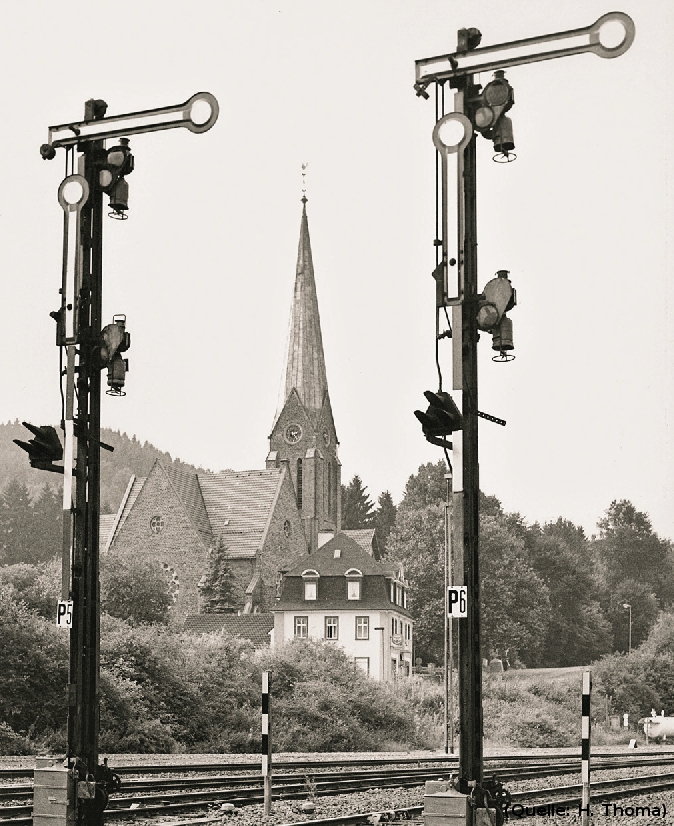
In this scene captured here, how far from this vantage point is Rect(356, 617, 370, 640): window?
242ft

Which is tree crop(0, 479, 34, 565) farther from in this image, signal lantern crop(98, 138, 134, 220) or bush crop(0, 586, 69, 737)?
signal lantern crop(98, 138, 134, 220)

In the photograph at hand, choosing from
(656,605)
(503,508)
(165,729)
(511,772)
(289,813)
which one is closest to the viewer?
(289,813)

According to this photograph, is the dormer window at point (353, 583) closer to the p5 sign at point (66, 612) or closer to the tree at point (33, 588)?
the tree at point (33, 588)

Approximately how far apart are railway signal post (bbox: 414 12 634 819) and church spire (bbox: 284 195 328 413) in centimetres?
9641

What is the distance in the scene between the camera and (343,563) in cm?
7706

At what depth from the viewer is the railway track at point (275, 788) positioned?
14.3 meters

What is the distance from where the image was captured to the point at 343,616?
2953 inches

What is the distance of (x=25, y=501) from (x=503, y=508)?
65.2 meters

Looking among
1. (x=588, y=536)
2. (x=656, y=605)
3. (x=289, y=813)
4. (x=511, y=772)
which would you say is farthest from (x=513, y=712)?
(x=588, y=536)

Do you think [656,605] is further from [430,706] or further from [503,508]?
[430,706]

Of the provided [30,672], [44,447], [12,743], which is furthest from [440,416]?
[30,672]

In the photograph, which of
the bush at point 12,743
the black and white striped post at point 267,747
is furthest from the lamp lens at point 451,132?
the bush at point 12,743

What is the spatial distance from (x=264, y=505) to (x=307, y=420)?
12.0 metres

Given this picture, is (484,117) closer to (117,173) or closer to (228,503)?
(117,173)
